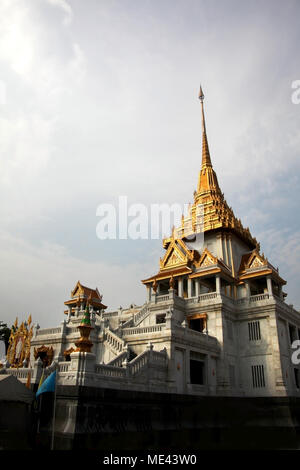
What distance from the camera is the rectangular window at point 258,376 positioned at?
30.7 metres

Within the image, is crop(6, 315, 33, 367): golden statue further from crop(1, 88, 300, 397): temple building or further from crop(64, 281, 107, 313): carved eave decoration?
crop(64, 281, 107, 313): carved eave decoration

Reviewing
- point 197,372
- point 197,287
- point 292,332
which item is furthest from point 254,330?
point 197,372

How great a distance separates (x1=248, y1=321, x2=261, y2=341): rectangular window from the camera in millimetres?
32438

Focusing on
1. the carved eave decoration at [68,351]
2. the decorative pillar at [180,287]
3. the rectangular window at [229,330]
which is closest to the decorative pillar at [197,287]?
the decorative pillar at [180,287]

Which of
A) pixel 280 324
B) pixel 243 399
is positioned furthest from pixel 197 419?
pixel 280 324

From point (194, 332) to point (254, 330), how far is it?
7178mm

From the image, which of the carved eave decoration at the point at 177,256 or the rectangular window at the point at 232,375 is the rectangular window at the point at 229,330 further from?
the carved eave decoration at the point at 177,256

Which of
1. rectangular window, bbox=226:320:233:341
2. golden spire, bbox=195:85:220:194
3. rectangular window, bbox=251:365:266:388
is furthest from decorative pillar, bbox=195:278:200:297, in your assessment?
golden spire, bbox=195:85:220:194

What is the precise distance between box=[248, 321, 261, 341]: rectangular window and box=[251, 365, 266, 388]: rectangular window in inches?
94.0

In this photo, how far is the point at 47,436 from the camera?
57.9ft

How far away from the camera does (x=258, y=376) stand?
31000 millimetres

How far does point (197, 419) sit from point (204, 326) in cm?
894

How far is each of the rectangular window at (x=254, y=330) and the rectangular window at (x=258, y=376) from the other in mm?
2387

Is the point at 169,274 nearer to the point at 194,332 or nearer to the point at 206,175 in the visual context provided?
the point at 194,332
